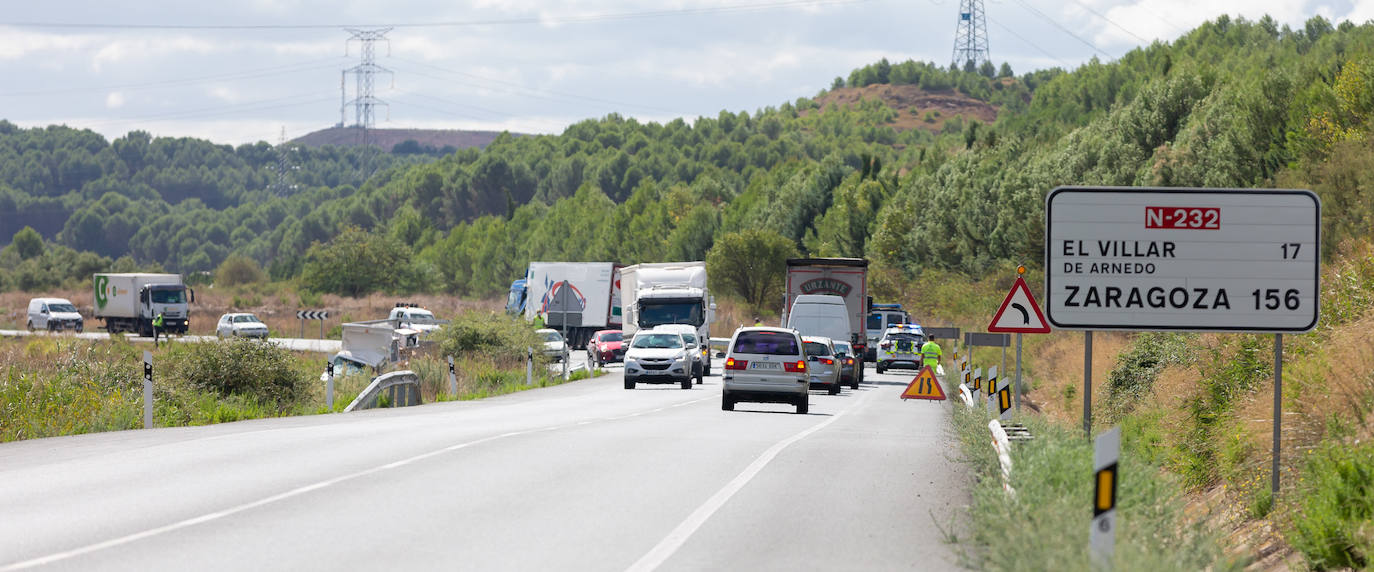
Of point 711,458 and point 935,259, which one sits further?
point 935,259

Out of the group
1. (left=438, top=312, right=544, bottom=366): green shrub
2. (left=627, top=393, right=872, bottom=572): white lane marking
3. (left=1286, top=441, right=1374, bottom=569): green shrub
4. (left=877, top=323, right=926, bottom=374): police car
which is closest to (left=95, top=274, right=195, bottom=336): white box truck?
(left=438, top=312, right=544, bottom=366): green shrub

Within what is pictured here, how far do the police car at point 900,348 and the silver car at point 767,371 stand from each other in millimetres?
25567

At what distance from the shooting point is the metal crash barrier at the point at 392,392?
27203 mm

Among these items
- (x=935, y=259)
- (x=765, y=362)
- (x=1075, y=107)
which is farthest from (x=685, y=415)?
(x=1075, y=107)

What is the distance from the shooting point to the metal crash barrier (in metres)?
27.2

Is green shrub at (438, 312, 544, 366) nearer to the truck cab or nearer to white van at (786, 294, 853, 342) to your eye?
white van at (786, 294, 853, 342)

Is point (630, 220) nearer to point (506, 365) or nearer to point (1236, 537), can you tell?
point (506, 365)

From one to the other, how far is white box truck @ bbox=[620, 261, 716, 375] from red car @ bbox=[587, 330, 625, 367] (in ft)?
11.5

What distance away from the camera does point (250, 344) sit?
2658 centimetres

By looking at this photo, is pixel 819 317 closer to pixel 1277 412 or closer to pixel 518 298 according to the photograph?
pixel 518 298

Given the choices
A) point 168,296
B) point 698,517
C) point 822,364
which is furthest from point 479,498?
point 168,296

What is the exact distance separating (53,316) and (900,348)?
160 feet

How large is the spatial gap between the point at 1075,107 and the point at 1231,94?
4833cm

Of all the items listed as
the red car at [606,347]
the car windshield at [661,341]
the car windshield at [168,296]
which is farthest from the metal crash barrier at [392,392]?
the car windshield at [168,296]
